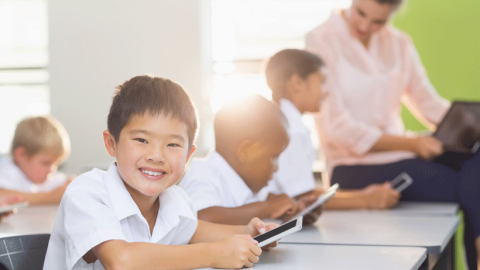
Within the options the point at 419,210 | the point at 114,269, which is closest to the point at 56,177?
the point at 419,210

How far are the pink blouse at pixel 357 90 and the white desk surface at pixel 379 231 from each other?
2.03 ft

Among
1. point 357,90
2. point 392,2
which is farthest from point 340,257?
point 392,2

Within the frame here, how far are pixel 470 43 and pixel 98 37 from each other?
3.03 m

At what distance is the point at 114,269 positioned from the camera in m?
0.89

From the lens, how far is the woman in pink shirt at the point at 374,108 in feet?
6.99

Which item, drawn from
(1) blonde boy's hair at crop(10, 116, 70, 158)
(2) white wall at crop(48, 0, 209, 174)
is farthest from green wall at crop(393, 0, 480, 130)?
(1) blonde boy's hair at crop(10, 116, 70, 158)

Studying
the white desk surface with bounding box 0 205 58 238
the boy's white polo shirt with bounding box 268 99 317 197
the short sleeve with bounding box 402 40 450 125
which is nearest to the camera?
the white desk surface with bounding box 0 205 58 238

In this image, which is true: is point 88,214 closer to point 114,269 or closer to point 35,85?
point 114,269

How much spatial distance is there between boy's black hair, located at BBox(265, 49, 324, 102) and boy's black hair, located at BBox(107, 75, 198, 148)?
110 cm

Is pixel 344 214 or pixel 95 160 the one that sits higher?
pixel 344 214

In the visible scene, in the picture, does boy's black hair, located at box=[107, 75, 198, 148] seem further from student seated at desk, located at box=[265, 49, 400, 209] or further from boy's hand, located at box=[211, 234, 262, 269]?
student seated at desk, located at box=[265, 49, 400, 209]

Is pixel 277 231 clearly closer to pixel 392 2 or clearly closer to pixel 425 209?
pixel 425 209

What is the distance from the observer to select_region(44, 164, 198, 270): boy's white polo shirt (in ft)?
3.04

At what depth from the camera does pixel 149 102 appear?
1.02 m
